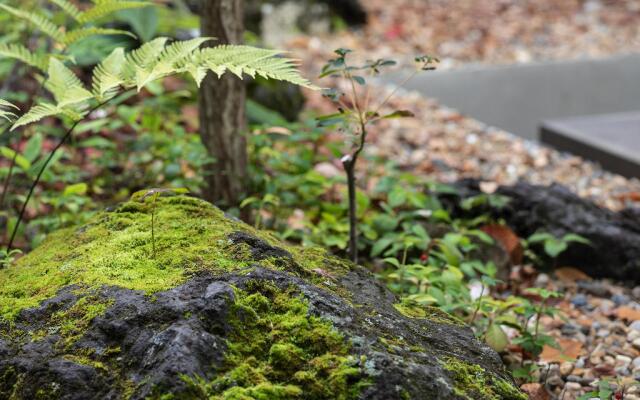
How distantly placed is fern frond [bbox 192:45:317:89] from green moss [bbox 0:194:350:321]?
16.6 inches

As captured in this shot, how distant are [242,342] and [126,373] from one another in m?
0.25

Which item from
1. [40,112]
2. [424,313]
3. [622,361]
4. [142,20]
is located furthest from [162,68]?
[142,20]

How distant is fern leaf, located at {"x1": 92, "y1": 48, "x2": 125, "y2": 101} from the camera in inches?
79.0

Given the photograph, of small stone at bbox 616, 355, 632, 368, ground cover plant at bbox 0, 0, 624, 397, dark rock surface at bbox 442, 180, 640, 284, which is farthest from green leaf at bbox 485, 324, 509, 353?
dark rock surface at bbox 442, 180, 640, 284

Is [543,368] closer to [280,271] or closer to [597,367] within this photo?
[597,367]

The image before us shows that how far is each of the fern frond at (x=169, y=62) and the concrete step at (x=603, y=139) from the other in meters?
3.60

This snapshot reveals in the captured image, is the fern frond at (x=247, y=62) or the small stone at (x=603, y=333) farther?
the small stone at (x=603, y=333)

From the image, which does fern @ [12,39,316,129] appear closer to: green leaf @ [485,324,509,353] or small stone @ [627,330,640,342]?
green leaf @ [485,324,509,353]

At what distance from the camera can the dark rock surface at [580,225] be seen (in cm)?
329

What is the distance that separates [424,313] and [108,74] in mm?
1110

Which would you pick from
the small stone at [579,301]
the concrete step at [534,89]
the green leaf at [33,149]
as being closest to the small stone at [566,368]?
the small stone at [579,301]

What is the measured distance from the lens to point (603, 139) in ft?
17.1

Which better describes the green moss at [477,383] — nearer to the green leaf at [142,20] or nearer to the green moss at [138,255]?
the green moss at [138,255]

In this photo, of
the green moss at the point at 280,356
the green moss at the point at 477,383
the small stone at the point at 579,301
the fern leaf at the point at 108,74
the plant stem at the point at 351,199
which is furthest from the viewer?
the small stone at the point at 579,301
